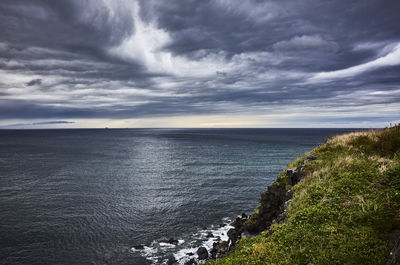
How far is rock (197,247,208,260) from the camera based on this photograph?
23.9 m

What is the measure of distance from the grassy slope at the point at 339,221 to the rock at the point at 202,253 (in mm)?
15297

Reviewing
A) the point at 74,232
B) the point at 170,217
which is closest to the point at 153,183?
the point at 170,217

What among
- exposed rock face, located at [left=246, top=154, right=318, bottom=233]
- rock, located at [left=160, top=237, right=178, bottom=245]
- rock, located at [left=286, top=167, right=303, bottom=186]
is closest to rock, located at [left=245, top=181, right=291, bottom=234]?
exposed rock face, located at [left=246, top=154, right=318, bottom=233]

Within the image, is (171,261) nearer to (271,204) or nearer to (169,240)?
(169,240)

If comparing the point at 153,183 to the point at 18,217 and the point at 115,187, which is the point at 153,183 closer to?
the point at 115,187

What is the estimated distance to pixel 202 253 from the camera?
955 inches

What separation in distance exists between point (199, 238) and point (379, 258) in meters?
24.9

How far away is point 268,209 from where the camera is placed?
20688 mm

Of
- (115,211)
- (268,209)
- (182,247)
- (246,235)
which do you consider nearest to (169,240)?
(182,247)

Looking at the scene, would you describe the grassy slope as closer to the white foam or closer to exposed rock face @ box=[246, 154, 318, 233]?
exposed rock face @ box=[246, 154, 318, 233]

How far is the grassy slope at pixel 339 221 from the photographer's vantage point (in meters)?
7.61

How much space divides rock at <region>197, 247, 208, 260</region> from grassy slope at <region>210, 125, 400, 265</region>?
15.3 metres

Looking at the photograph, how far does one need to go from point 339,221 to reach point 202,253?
18997 mm

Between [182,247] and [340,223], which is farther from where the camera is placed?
[182,247]
